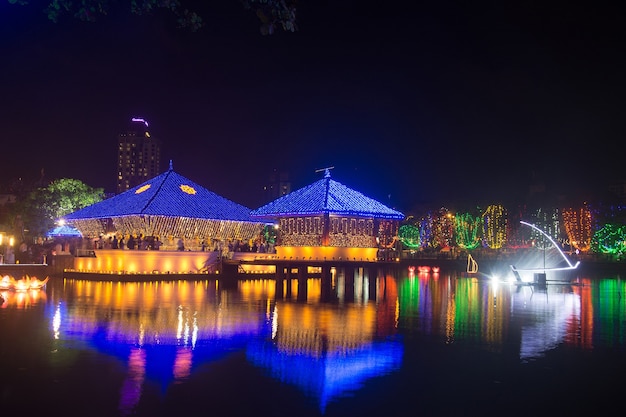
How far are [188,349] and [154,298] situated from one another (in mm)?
12095

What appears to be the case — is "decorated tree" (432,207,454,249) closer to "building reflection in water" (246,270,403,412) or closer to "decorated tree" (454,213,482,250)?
"decorated tree" (454,213,482,250)

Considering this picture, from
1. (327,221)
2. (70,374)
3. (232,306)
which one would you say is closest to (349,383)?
(70,374)

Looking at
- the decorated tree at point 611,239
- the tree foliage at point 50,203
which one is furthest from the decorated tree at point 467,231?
the tree foliage at point 50,203

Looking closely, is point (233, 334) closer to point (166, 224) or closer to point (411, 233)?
point (166, 224)

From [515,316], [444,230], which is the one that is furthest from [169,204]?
Answer: [444,230]

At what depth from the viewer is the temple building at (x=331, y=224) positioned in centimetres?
4712

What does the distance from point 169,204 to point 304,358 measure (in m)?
31.9

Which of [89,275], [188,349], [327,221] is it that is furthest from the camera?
[327,221]

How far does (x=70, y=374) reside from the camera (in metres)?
11.1

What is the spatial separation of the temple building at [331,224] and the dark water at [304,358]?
75.0ft

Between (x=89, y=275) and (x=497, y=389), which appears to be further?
(x=89, y=275)

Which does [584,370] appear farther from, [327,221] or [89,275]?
[327,221]

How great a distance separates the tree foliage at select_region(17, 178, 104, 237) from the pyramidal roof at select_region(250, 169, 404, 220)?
22.2 m

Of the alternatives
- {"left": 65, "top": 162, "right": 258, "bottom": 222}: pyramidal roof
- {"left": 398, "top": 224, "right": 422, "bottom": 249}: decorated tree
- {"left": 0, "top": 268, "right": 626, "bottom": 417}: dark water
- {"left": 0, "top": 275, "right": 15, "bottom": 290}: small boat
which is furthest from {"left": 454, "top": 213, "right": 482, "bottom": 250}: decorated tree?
{"left": 0, "top": 275, "right": 15, "bottom": 290}: small boat
